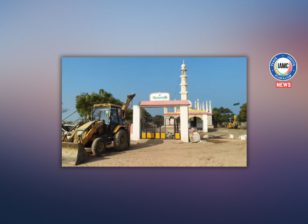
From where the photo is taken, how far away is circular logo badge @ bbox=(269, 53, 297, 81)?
3826 millimetres

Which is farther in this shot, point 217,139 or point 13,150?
point 217,139

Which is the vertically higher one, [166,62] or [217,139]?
[166,62]

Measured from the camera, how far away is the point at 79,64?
12.6 ft

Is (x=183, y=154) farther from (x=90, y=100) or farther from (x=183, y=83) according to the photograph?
(x=90, y=100)

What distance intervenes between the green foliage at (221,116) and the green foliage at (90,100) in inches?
50.1

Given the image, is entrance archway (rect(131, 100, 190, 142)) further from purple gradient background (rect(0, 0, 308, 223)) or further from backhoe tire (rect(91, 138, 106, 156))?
purple gradient background (rect(0, 0, 308, 223))

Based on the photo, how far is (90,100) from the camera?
396 cm

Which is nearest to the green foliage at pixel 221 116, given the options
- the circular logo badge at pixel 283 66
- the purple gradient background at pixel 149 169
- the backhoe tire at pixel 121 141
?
the purple gradient background at pixel 149 169

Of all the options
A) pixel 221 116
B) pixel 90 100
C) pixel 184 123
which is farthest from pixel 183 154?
pixel 90 100

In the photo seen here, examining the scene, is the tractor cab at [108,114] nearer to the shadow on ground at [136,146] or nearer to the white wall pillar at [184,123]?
the shadow on ground at [136,146]
